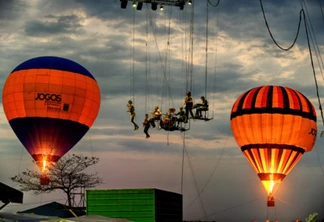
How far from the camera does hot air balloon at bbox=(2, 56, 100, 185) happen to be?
41.9 m

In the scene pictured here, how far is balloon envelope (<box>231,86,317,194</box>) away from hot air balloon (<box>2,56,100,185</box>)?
10.5 meters

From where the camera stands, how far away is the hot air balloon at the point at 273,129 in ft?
134

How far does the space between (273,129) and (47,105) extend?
1428 centimetres

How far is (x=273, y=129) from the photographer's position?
40906 millimetres

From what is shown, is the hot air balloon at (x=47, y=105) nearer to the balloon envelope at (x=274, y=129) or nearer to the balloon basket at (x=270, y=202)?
the balloon envelope at (x=274, y=129)

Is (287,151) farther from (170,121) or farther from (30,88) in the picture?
(30,88)

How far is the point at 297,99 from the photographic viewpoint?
1636 inches

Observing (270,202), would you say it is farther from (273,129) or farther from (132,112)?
(132,112)

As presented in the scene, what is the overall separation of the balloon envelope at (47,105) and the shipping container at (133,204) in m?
5.79

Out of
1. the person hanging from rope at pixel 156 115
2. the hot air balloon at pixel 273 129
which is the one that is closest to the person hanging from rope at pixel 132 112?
the person hanging from rope at pixel 156 115

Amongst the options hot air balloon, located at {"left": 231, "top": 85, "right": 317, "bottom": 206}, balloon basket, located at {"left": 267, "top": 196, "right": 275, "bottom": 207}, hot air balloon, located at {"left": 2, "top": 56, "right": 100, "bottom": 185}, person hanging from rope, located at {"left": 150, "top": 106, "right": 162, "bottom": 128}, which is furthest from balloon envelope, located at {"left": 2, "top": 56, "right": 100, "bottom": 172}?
balloon basket, located at {"left": 267, "top": 196, "right": 275, "bottom": 207}

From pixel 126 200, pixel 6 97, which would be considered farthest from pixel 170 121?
pixel 6 97

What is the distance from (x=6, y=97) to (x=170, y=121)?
1173 cm

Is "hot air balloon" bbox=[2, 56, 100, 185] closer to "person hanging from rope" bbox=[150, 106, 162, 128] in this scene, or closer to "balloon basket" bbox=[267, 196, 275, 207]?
"person hanging from rope" bbox=[150, 106, 162, 128]
